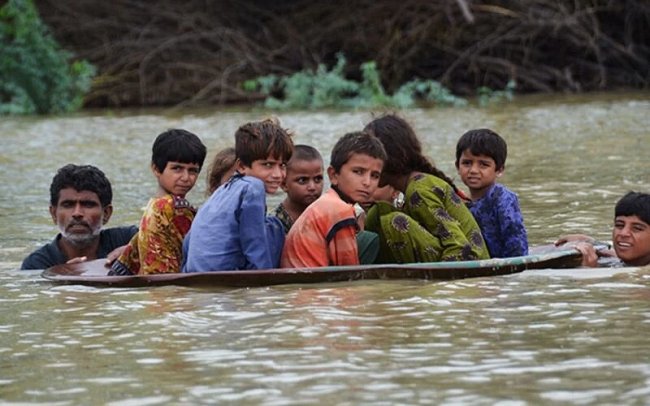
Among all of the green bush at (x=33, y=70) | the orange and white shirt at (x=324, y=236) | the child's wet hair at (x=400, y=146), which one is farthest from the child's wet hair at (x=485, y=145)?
the green bush at (x=33, y=70)

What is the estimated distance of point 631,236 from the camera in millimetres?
6418

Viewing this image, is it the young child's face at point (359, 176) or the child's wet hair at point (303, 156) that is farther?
the child's wet hair at point (303, 156)

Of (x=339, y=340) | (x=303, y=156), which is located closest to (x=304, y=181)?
(x=303, y=156)

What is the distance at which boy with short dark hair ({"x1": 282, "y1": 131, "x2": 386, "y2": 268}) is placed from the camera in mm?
5805

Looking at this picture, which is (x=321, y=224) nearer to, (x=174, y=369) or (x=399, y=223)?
(x=399, y=223)

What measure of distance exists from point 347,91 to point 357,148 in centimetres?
1481

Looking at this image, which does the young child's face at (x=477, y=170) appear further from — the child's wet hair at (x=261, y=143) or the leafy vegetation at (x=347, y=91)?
the leafy vegetation at (x=347, y=91)

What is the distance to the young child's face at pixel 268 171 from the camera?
5848 millimetres

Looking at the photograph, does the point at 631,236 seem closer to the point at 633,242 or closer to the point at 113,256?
the point at 633,242

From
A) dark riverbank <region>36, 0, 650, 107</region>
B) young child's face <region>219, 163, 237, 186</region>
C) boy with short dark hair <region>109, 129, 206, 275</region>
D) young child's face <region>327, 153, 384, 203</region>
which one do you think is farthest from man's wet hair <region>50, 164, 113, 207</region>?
dark riverbank <region>36, 0, 650, 107</region>

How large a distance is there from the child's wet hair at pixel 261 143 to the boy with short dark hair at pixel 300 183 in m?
0.34

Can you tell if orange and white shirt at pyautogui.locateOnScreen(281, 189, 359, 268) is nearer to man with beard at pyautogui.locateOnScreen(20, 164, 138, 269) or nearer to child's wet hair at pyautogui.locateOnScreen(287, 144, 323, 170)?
child's wet hair at pyautogui.locateOnScreen(287, 144, 323, 170)

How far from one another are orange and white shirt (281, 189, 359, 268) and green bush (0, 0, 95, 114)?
1534 centimetres

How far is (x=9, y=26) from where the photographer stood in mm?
21109
